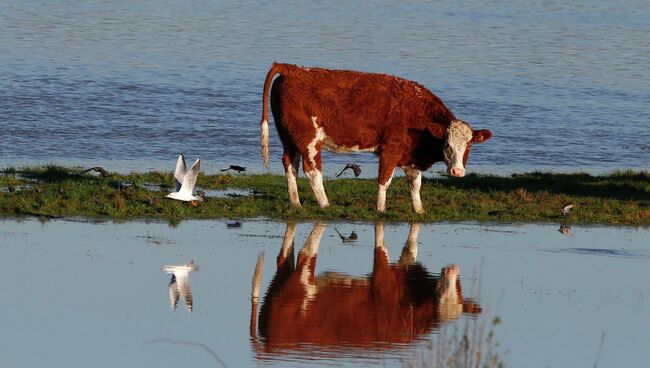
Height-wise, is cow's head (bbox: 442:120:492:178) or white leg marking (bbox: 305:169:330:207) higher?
cow's head (bbox: 442:120:492:178)

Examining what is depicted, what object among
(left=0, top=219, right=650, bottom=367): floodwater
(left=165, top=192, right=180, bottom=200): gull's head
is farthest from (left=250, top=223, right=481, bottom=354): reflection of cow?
(left=165, top=192, right=180, bottom=200): gull's head

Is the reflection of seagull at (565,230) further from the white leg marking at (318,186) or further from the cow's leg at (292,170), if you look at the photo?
the cow's leg at (292,170)

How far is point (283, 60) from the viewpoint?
40.5 metres

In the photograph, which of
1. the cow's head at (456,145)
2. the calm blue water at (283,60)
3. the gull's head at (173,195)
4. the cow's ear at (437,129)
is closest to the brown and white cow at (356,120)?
the cow's ear at (437,129)

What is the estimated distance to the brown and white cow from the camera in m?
19.8

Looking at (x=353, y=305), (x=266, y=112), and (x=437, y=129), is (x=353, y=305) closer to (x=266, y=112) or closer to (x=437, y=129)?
(x=437, y=129)

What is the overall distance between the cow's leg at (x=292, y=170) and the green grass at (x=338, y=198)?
16 centimetres

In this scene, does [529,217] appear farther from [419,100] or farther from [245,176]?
[245,176]

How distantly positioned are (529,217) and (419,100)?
2.09m

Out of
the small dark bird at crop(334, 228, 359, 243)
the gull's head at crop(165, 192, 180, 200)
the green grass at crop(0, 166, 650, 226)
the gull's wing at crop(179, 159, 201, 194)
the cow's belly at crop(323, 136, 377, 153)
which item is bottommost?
the green grass at crop(0, 166, 650, 226)

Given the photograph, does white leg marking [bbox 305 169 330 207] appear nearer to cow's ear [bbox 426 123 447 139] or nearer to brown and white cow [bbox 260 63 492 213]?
brown and white cow [bbox 260 63 492 213]

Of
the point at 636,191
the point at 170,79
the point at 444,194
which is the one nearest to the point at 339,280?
the point at 444,194

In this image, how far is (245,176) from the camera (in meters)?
22.7

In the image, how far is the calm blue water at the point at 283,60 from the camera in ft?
95.3
